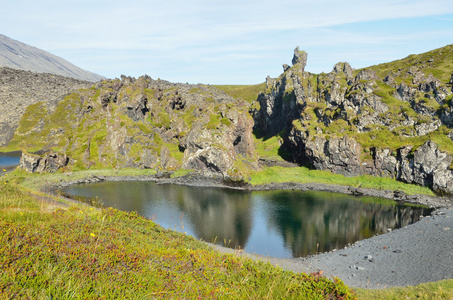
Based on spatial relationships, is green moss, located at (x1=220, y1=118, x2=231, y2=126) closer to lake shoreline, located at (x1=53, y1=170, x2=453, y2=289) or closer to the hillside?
the hillside

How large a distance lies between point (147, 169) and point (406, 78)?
106146mm

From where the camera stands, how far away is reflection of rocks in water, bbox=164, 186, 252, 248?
4691cm

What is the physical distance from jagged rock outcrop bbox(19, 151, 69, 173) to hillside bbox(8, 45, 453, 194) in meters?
4.54

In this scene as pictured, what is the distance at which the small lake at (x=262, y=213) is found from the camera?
45688mm

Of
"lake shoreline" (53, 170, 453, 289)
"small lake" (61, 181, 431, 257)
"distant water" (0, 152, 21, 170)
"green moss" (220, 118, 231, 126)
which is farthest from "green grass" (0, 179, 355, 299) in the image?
"distant water" (0, 152, 21, 170)

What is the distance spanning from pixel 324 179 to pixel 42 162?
94064 mm

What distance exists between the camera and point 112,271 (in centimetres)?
859

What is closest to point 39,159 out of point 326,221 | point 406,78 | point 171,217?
point 171,217

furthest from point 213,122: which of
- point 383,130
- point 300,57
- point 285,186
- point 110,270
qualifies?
point 300,57

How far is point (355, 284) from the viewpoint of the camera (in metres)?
30.1

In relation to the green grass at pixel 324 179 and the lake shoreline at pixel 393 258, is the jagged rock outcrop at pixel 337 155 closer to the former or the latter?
the green grass at pixel 324 179

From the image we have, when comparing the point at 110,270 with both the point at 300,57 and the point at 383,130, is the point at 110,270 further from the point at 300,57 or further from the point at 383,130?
the point at 300,57

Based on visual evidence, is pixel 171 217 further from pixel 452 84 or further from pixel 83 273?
pixel 452 84

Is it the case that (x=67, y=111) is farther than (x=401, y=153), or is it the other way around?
(x=67, y=111)
